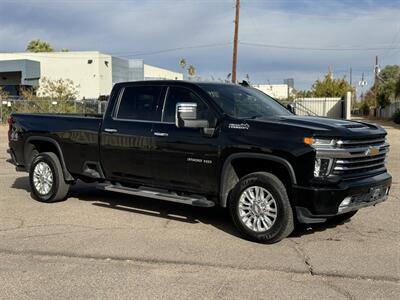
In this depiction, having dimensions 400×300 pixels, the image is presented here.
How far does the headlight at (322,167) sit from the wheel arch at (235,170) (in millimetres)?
275

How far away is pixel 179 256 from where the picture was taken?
572 cm

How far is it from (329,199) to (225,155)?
139 cm

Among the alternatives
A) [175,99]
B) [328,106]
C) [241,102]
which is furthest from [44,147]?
[328,106]

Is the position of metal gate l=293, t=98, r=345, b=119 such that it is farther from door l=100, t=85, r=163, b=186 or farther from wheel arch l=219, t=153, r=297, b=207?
wheel arch l=219, t=153, r=297, b=207

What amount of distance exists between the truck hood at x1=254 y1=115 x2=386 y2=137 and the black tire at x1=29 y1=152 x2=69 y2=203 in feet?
12.3

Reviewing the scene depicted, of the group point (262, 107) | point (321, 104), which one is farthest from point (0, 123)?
point (262, 107)

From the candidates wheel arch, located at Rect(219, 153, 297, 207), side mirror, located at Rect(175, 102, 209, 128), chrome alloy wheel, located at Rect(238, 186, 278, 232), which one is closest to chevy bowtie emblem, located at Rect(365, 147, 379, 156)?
wheel arch, located at Rect(219, 153, 297, 207)

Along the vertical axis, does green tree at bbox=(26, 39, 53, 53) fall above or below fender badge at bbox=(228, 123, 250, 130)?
above

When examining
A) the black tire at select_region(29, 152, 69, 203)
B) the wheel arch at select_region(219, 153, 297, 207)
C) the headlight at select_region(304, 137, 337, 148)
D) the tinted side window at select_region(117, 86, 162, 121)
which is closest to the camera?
the headlight at select_region(304, 137, 337, 148)

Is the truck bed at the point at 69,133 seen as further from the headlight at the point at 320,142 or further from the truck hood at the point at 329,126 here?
the headlight at the point at 320,142

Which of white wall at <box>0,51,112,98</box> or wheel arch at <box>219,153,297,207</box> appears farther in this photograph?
white wall at <box>0,51,112,98</box>

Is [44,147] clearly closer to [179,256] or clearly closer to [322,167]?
[179,256]

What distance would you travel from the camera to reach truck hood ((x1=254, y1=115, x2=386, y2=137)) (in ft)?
18.8

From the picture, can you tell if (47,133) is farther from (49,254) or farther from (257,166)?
(257,166)
